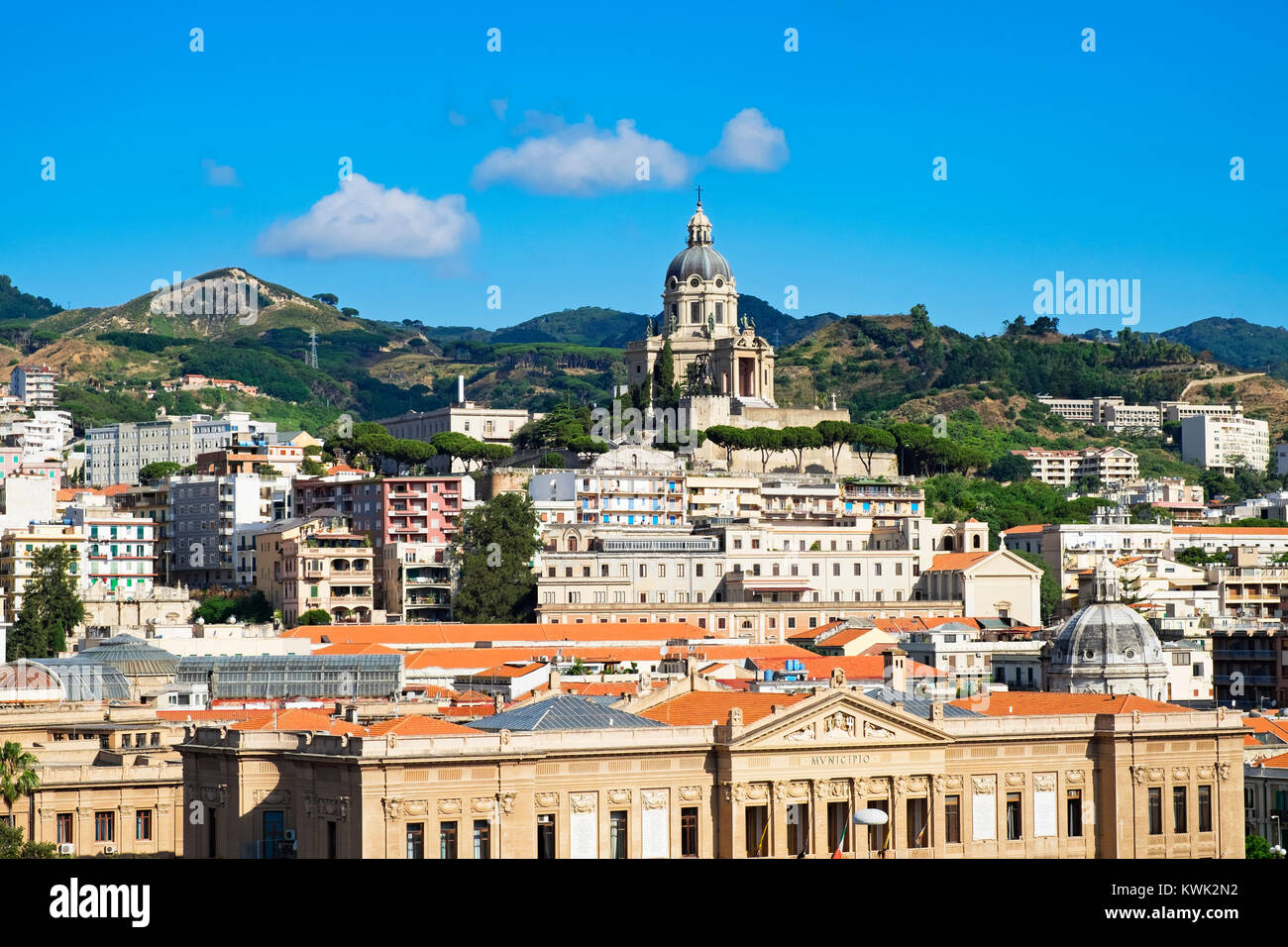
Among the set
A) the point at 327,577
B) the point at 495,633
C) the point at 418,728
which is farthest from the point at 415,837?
the point at 327,577

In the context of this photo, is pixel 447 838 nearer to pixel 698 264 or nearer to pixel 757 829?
pixel 757 829

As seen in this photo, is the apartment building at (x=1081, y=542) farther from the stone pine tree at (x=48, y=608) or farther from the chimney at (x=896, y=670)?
the stone pine tree at (x=48, y=608)

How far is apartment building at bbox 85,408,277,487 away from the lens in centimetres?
18225

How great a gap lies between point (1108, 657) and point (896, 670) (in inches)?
315

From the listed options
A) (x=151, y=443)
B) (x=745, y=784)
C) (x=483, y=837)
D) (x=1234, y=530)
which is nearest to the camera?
(x=483, y=837)

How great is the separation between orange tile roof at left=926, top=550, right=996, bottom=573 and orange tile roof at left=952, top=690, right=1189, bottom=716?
60173 mm

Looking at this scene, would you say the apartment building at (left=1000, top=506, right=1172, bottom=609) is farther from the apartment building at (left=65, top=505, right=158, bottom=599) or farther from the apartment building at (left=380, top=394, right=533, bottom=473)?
the apartment building at (left=65, top=505, right=158, bottom=599)

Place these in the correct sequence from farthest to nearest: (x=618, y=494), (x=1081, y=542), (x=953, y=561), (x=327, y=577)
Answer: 1. (x=1081, y=542)
2. (x=618, y=494)
3. (x=953, y=561)
4. (x=327, y=577)

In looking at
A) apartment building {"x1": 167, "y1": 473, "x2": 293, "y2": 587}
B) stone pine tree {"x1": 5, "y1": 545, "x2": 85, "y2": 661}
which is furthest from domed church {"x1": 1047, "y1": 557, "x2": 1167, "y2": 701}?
apartment building {"x1": 167, "y1": 473, "x2": 293, "y2": 587}

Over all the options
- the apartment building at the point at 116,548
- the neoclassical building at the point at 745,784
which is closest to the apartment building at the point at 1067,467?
the apartment building at the point at 116,548

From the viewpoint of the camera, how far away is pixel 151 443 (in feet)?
609

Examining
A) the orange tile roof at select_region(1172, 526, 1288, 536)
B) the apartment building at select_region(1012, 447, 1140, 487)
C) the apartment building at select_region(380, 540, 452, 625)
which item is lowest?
the apartment building at select_region(380, 540, 452, 625)
